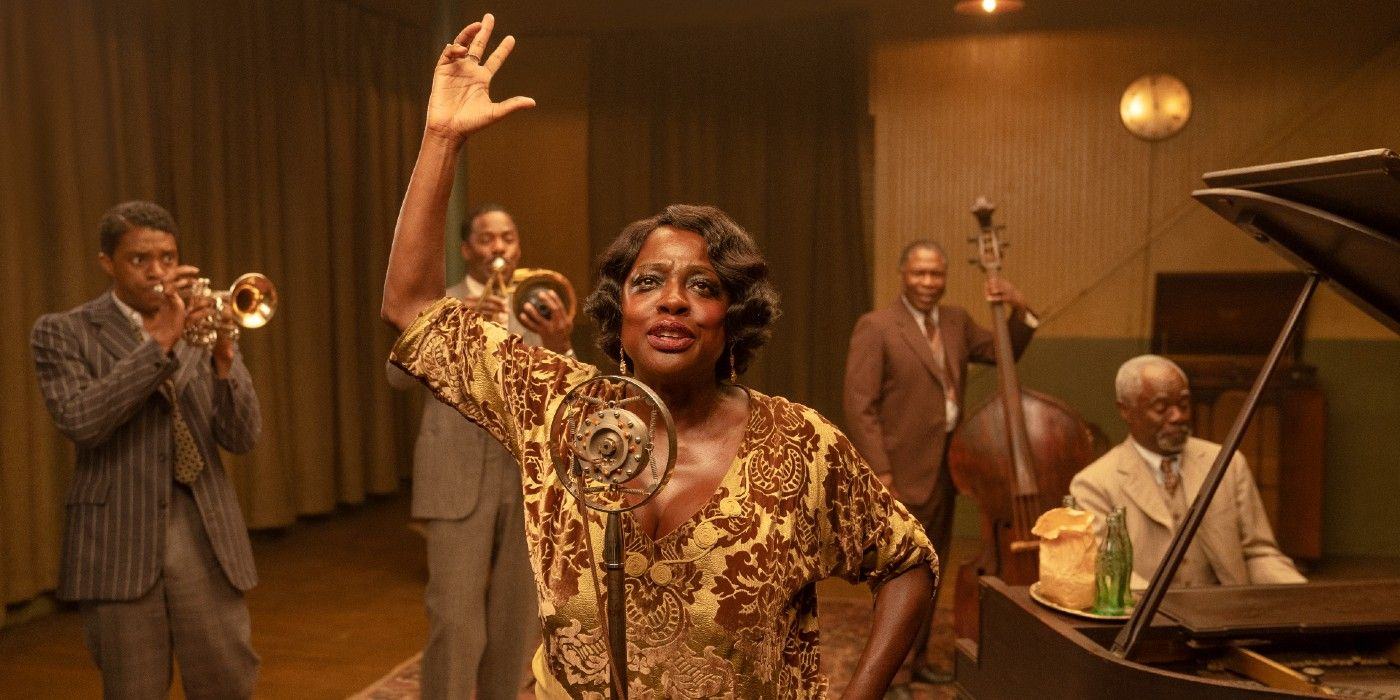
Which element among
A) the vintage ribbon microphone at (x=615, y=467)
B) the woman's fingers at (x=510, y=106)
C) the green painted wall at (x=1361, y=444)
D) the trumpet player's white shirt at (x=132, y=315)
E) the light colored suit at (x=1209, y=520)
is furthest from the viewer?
the green painted wall at (x=1361, y=444)

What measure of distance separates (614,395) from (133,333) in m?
1.93

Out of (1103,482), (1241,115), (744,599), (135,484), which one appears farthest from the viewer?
(1241,115)

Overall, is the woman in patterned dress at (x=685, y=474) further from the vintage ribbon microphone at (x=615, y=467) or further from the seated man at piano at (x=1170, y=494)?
the seated man at piano at (x=1170, y=494)

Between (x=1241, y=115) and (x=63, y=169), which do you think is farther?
(x=1241, y=115)

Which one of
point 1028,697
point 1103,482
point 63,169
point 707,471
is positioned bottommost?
point 1028,697

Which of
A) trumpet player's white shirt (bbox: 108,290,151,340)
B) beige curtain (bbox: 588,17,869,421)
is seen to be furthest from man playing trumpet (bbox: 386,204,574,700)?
beige curtain (bbox: 588,17,869,421)

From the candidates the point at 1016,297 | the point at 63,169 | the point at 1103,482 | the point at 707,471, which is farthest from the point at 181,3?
the point at 707,471

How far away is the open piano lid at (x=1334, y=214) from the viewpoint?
184cm

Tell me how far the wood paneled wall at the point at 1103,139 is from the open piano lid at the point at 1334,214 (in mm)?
5092

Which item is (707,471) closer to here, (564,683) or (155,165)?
(564,683)

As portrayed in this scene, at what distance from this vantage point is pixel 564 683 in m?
1.63

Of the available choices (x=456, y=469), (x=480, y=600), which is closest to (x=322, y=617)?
(x=480, y=600)

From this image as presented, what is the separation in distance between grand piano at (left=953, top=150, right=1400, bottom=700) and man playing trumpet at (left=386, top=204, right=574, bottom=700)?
144 cm

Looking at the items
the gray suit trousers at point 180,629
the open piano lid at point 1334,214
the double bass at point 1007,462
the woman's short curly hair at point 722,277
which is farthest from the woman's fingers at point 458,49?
the double bass at point 1007,462
